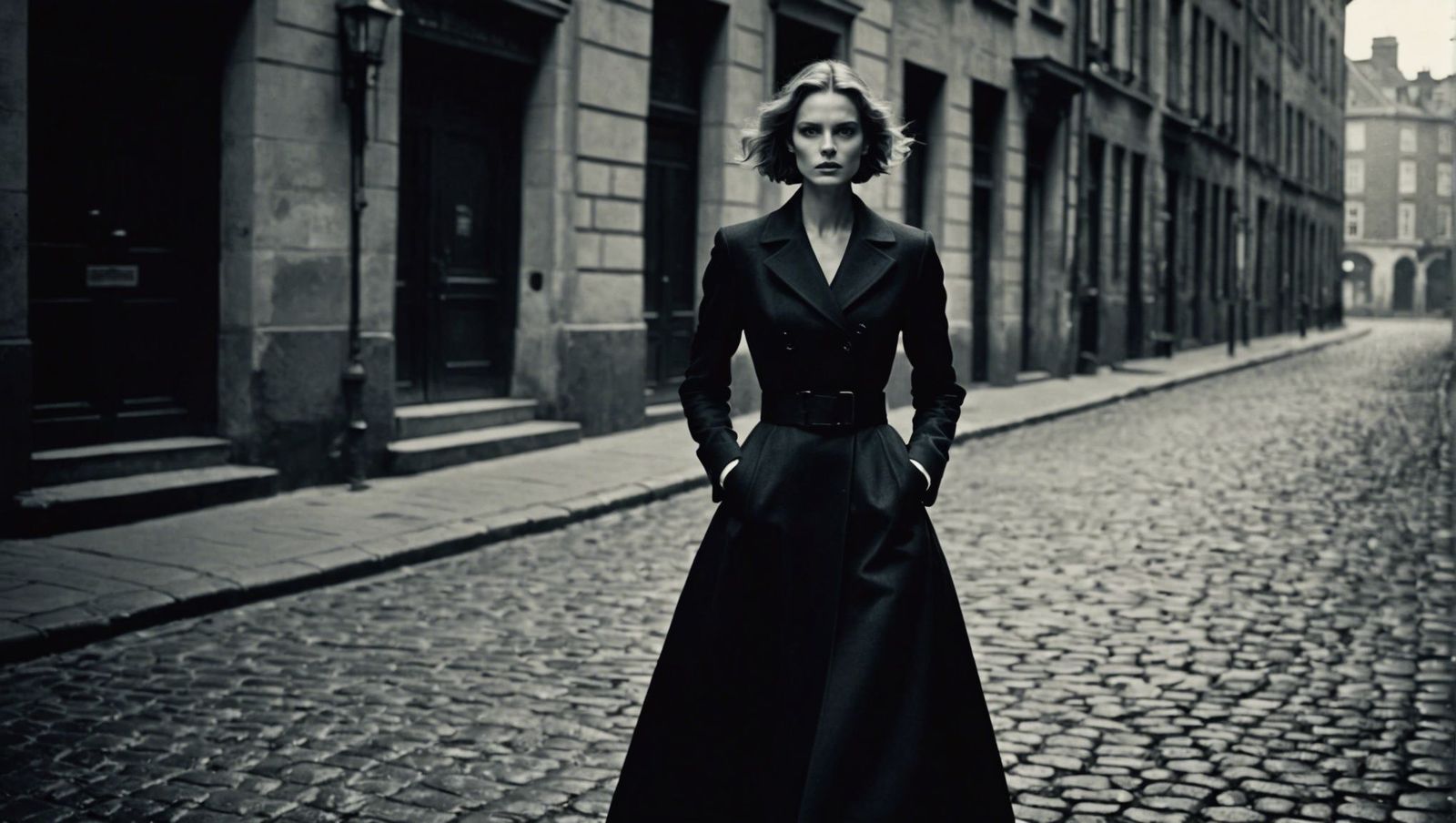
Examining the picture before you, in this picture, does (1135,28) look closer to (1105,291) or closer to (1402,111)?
(1105,291)

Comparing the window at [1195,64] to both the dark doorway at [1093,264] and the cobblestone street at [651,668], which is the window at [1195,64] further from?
the cobblestone street at [651,668]

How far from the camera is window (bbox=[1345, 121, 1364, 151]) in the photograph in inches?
3740

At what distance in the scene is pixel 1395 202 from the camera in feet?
308

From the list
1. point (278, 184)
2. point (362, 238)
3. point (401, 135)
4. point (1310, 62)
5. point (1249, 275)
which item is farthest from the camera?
point (1310, 62)

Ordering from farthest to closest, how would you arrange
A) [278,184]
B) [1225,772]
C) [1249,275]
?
[1249,275]
[278,184]
[1225,772]

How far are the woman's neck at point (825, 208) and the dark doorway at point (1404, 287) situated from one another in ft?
319

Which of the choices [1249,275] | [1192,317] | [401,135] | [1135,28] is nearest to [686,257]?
[401,135]

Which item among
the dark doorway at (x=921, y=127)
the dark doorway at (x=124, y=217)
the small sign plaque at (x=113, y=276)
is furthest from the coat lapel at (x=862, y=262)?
the dark doorway at (x=921, y=127)

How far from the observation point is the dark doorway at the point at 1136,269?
30.4m

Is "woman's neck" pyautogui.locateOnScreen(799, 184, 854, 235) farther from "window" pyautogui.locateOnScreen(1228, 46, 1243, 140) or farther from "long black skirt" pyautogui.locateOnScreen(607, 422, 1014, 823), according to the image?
"window" pyautogui.locateOnScreen(1228, 46, 1243, 140)

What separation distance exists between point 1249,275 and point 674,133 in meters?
30.9

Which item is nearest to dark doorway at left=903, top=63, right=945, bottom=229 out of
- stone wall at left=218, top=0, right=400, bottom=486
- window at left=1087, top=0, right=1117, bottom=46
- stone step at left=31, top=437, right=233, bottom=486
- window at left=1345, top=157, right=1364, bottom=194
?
window at left=1087, top=0, right=1117, bottom=46

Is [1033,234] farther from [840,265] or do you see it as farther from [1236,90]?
[840,265]

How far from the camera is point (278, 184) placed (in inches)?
399
